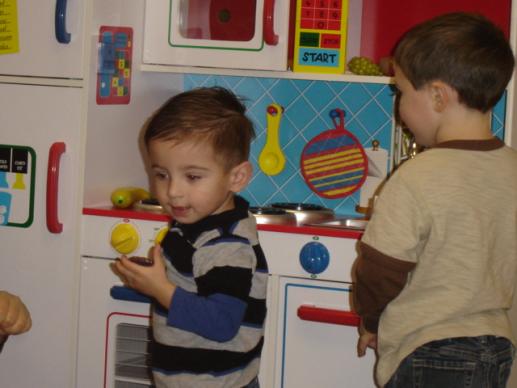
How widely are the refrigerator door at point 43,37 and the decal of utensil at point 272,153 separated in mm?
637

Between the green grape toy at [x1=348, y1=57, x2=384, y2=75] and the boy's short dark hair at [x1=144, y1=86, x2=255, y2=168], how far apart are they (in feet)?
2.62

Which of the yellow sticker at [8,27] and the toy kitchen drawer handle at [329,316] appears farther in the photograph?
the yellow sticker at [8,27]

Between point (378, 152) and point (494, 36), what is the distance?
3.02ft

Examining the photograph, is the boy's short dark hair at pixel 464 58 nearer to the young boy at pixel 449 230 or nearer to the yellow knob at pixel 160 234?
the young boy at pixel 449 230

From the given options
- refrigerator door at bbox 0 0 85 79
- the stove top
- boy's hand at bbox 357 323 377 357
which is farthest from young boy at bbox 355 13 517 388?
refrigerator door at bbox 0 0 85 79

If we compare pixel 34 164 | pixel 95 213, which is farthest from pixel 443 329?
pixel 34 164

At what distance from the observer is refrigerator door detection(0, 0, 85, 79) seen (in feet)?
6.93

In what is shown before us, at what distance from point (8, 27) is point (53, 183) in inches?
16.0

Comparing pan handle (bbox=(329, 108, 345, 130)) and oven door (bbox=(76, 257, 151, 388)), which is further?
pan handle (bbox=(329, 108, 345, 130))

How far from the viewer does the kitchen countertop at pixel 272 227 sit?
199 cm

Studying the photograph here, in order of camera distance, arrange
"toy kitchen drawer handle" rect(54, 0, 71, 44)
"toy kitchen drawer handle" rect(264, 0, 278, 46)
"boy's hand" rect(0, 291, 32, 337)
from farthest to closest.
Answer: "toy kitchen drawer handle" rect(264, 0, 278, 46), "toy kitchen drawer handle" rect(54, 0, 71, 44), "boy's hand" rect(0, 291, 32, 337)

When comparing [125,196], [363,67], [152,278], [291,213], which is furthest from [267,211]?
[152,278]

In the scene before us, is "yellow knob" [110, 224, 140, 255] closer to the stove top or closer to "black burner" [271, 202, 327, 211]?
the stove top

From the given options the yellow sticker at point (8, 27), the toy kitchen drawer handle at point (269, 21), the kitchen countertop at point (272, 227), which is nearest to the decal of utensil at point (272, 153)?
the toy kitchen drawer handle at point (269, 21)
